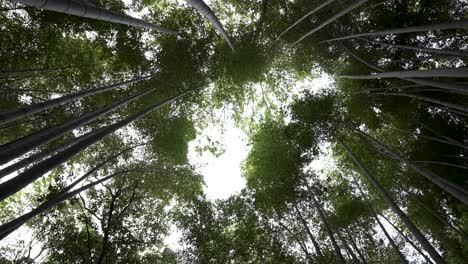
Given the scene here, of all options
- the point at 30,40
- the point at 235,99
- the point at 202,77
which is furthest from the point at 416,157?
the point at 30,40

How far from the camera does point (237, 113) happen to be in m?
12.0

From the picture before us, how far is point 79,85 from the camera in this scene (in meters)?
9.31

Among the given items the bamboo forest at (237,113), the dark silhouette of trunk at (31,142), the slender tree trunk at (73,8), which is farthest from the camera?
the bamboo forest at (237,113)

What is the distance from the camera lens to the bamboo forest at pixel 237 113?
8.34m

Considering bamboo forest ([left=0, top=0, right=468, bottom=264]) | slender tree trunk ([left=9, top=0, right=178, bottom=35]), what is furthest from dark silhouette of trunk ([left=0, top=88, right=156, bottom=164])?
bamboo forest ([left=0, top=0, right=468, bottom=264])

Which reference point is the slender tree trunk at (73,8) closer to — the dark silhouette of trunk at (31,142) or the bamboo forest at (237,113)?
the dark silhouette of trunk at (31,142)

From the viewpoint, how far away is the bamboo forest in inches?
328

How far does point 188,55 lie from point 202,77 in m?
0.86

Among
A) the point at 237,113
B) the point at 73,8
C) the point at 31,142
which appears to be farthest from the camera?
the point at 237,113

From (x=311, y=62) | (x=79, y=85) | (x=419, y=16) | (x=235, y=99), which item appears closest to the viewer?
(x=419, y=16)

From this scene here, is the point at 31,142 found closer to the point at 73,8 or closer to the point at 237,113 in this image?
the point at 73,8

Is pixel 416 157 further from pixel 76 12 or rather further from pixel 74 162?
pixel 74 162

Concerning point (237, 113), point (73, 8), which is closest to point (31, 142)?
point (73, 8)

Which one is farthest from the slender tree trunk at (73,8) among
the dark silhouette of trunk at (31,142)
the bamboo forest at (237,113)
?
the bamboo forest at (237,113)
